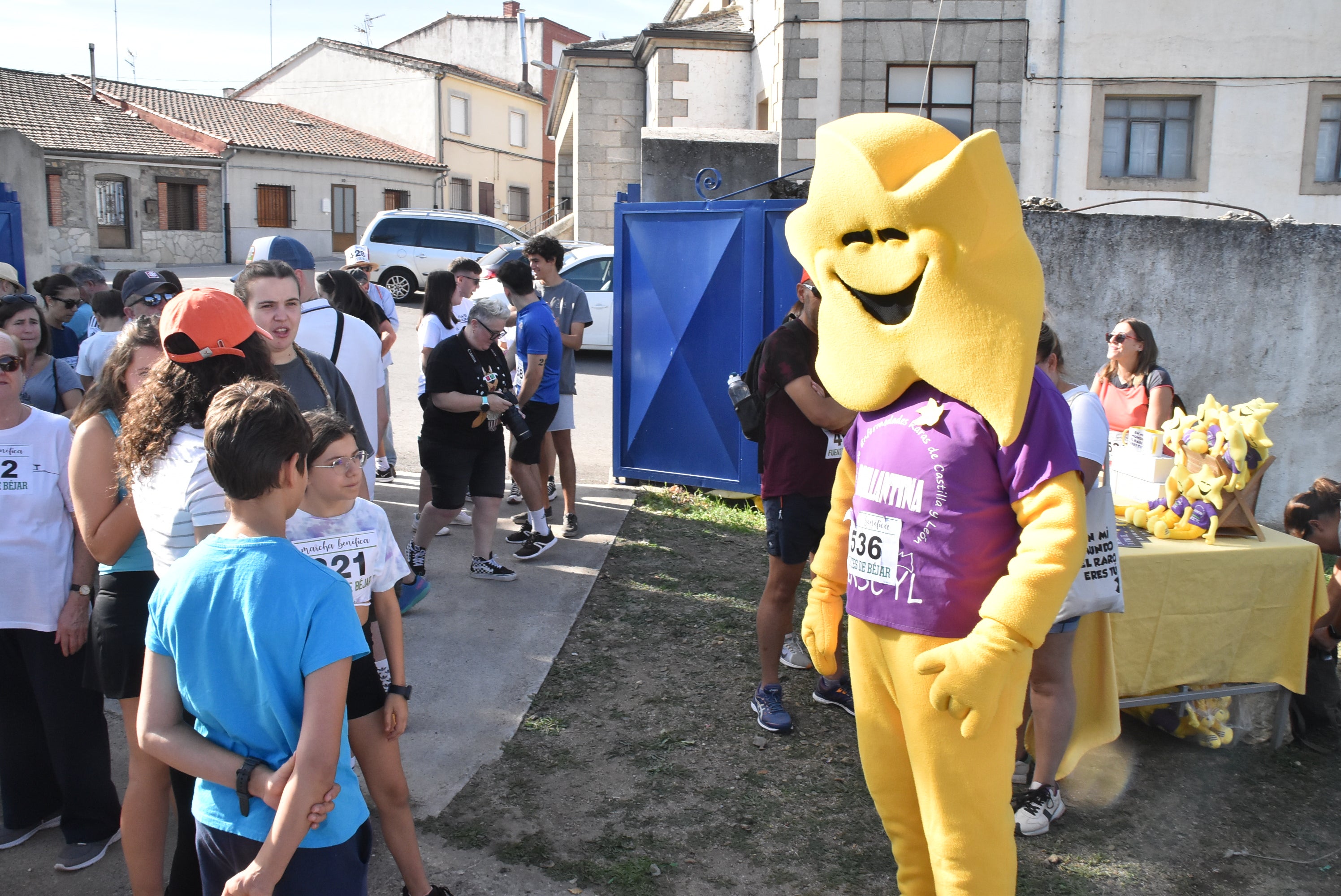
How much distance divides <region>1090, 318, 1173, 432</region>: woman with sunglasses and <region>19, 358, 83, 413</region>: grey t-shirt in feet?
16.2

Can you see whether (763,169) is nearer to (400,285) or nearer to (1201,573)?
(1201,573)

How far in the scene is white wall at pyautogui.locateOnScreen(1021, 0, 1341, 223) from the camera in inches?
555

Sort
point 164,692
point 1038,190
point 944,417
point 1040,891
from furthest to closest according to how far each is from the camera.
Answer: point 1038,190 < point 1040,891 < point 944,417 < point 164,692

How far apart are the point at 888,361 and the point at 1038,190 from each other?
13706 millimetres

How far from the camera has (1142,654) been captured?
3.69 metres

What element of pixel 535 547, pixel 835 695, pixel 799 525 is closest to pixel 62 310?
pixel 535 547

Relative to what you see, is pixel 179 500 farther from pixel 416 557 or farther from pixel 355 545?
pixel 416 557

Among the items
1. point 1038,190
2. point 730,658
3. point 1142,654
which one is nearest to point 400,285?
point 1038,190

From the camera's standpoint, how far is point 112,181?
26812 mm

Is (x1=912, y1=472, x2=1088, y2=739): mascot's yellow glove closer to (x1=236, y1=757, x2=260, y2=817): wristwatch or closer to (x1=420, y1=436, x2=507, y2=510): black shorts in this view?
(x1=236, y1=757, x2=260, y2=817): wristwatch

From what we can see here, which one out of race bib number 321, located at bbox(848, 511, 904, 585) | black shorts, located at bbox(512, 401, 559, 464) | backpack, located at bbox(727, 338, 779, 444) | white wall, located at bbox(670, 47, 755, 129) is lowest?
black shorts, located at bbox(512, 401, 559, 464)

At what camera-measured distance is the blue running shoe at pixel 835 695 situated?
407 centimetres

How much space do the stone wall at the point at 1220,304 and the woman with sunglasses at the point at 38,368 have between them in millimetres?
5868

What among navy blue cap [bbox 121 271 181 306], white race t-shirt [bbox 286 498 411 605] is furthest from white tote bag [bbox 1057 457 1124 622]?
navy blue cap [bbox 121 271 181 306]
